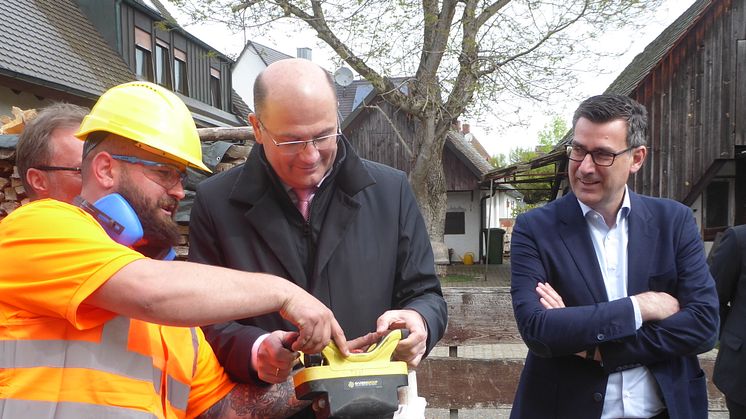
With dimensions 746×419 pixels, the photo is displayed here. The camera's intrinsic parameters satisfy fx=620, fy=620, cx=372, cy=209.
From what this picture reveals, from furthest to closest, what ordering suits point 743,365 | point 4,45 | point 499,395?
1. point 4,45
2. point 499,395
3. point 743,365

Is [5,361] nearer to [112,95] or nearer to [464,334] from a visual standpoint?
[112,95]

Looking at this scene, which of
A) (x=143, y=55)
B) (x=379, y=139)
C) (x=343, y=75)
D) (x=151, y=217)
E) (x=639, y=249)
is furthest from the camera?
(x=379, y=139)

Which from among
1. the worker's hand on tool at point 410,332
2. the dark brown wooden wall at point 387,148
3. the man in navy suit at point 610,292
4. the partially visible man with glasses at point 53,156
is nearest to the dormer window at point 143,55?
the dark brown wooden wall at point 387,148

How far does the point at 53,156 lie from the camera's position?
2.66 meters

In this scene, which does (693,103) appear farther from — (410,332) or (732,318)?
(410,332)

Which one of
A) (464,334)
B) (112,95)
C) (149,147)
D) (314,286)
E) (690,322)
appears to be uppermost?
(112,95)

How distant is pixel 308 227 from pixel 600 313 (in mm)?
1220

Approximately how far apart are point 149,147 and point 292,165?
19.8 inches

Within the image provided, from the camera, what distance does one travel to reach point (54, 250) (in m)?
1.51

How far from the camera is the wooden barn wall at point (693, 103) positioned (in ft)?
54.2

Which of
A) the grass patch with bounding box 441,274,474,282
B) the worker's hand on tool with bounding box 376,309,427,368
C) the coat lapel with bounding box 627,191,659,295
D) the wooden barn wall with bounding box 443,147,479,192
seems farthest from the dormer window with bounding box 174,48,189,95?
the worker's hand on tool with bounding box 376,309,427,368

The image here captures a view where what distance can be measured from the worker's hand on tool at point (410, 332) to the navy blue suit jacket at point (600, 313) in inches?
30.5

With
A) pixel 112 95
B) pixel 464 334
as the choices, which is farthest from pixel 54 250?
pixel 464 334

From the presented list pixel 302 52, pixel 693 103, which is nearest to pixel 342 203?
pixel 693 103
